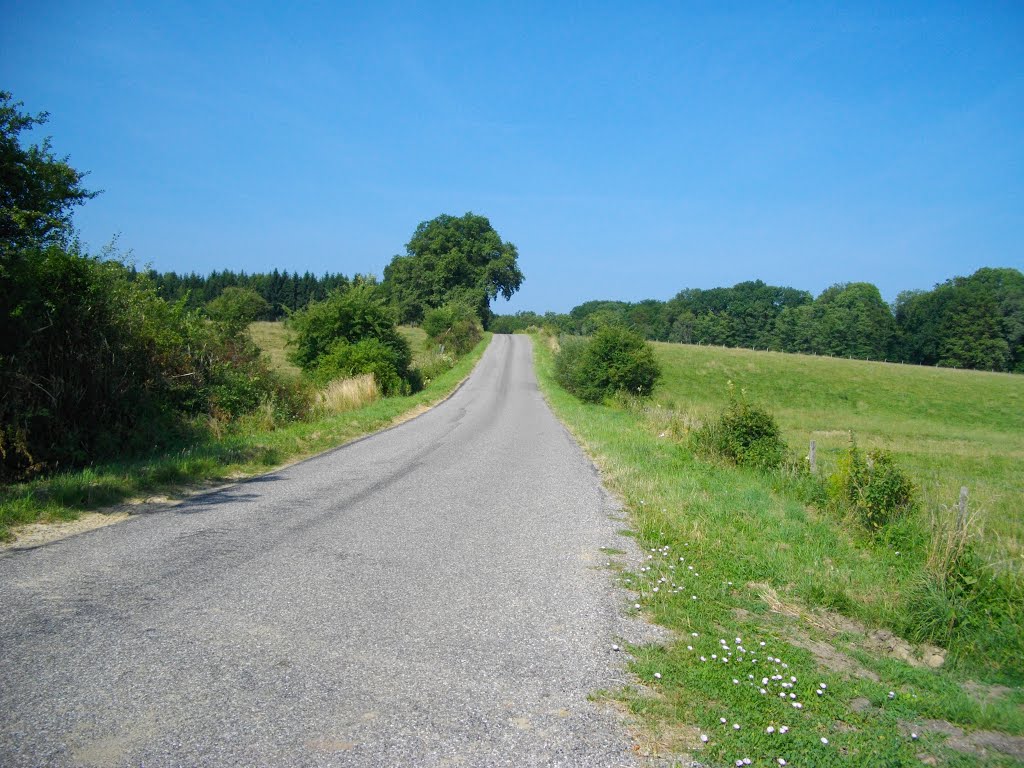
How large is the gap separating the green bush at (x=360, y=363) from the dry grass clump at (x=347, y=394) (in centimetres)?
67

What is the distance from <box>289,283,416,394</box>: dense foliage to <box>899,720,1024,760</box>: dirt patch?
24.0 meters

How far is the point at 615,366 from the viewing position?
94.2ft

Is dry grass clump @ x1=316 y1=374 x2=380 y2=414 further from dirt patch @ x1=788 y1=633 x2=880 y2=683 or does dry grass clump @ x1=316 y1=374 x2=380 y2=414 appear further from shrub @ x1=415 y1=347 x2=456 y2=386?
dirt patch @ x1=788 y1=633 x2=880 y2=683

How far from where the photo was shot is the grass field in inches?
852

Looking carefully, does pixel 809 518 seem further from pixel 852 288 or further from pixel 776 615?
pixel 852 288

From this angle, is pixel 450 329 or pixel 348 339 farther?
pixel 450 329

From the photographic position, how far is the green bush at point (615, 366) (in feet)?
94.0

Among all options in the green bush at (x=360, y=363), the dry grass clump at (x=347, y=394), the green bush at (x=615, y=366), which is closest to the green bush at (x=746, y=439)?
the dry grass clump at (x=347, y=394)

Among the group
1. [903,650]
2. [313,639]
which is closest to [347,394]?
[313,639]

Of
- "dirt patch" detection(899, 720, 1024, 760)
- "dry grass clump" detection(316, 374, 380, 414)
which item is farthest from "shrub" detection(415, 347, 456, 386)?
"dirt patch" detection(899, 720, 1024, 760)

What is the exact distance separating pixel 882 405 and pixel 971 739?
48.7m

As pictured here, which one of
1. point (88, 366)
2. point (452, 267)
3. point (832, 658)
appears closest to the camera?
point (832, 658)

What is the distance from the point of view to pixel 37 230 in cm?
1088

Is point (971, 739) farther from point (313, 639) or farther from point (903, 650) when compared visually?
point (313, 639)
